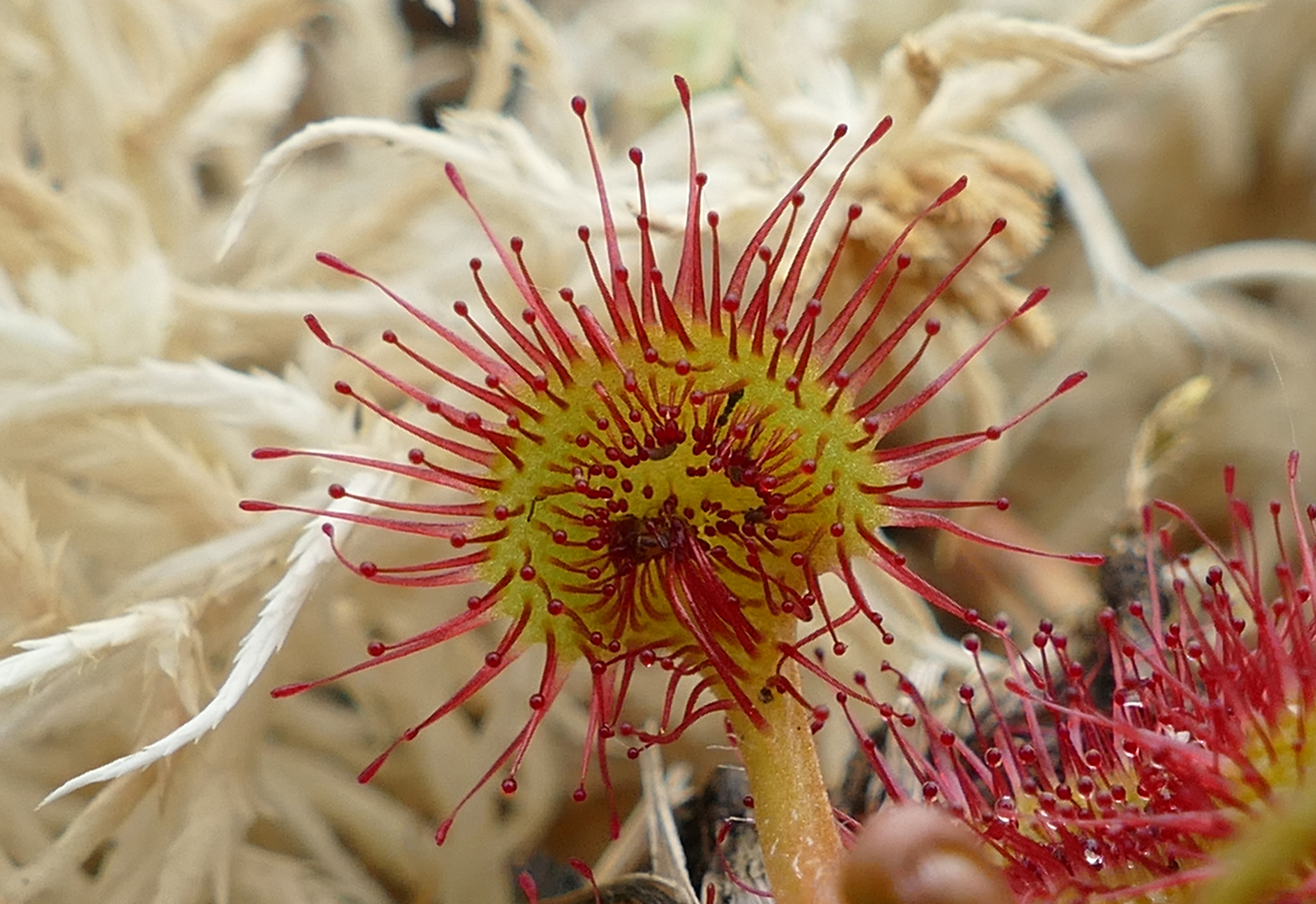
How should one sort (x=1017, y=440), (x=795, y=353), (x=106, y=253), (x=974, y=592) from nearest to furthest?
1. (x=795, y=353)
2. (x=106, y=253)
3. (x=974, y=592)
4. (x=1017, y=440)

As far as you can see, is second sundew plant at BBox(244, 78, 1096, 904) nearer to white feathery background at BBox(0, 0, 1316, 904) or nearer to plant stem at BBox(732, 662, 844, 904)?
plant stem at BBox(732, 662, 844, 904)

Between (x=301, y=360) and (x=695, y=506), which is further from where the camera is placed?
(x=301, y=360)

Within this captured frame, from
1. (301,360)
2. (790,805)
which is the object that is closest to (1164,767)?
(790,805)

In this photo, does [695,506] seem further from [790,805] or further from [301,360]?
[301,360]

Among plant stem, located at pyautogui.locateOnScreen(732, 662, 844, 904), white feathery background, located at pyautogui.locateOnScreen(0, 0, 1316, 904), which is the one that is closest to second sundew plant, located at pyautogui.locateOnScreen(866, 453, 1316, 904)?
plant stem, located at pyautogui.locateOnScreen(732, 662, 844, 904)

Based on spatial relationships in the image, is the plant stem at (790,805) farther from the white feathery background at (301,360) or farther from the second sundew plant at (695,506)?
the white feathery background at (301,360)

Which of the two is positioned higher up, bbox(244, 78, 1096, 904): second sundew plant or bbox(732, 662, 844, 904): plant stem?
bbox(244, 78, 1096, 904): second sundew plant

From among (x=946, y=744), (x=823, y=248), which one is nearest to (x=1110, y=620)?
(x=946, y=744)

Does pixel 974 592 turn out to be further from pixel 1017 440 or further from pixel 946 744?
pixel 946 744
